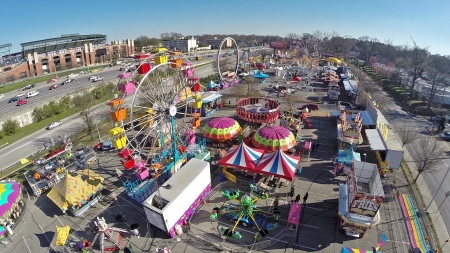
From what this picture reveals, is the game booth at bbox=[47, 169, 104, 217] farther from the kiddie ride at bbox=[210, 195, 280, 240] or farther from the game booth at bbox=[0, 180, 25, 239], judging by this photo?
the kiddie ride at bbox=[210, 195, 280, 240]

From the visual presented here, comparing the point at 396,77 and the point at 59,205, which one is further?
the point at 396,77

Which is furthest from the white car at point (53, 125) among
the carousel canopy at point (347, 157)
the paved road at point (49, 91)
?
the carousel canopy at point (347, 157)

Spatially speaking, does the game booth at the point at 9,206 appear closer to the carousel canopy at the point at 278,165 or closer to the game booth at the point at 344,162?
the carousel canopy at the point at 278,165

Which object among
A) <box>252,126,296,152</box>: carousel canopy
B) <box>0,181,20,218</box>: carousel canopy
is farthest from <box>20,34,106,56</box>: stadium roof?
<box>252,126,296,152</box>: carousel canopy

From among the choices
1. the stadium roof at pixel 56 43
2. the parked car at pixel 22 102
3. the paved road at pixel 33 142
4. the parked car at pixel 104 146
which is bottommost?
the paved road at pixel 33 142

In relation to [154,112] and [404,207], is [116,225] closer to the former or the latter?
[154,112]

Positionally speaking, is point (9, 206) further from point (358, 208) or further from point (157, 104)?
point (358, 208)

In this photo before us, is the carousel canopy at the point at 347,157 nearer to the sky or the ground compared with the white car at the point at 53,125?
nearer to the sky

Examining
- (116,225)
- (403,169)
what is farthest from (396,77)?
(116,225)
